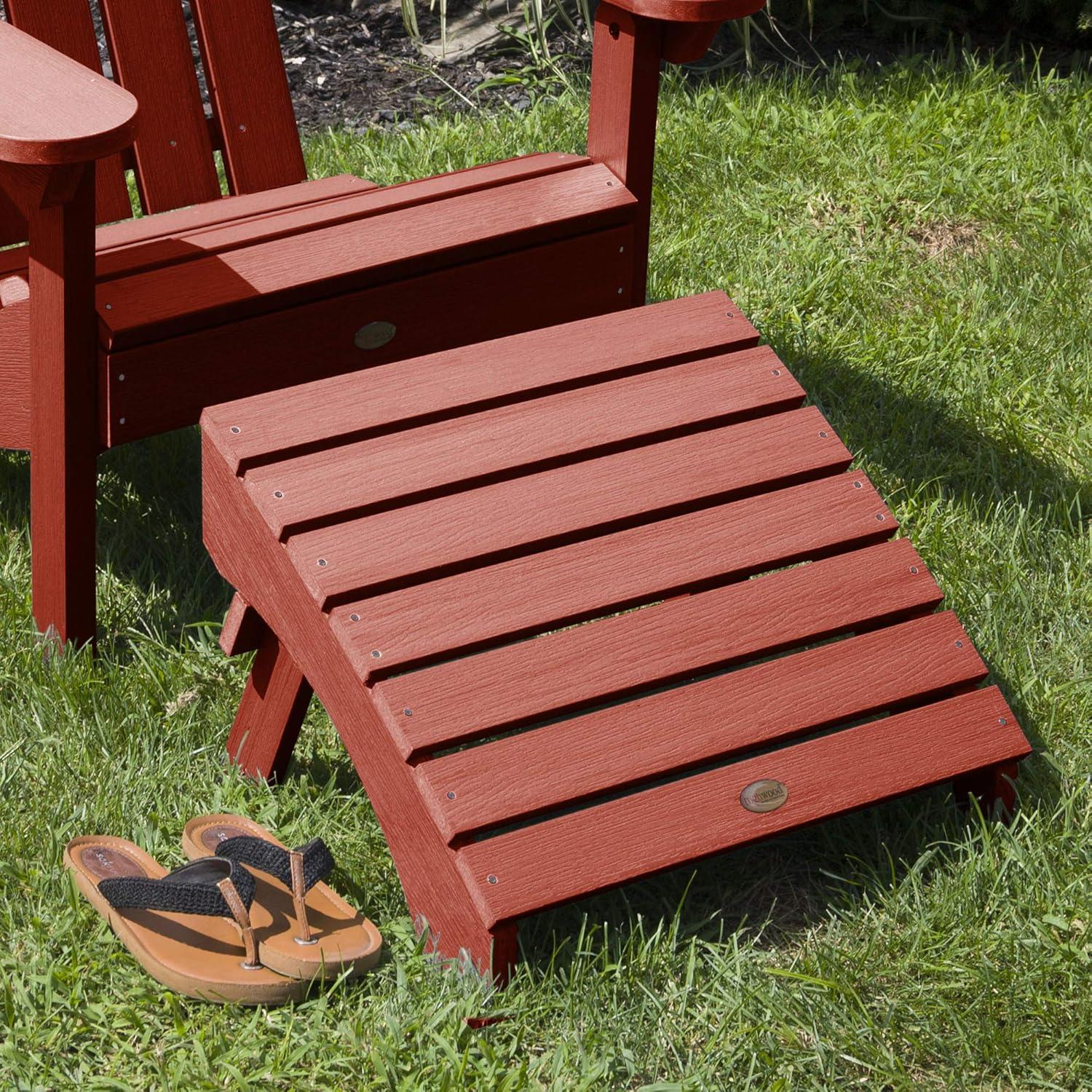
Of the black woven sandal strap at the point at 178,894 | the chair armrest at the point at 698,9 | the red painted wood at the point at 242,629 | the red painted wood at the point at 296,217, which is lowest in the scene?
the black woven sandal strap at the point at 178,894

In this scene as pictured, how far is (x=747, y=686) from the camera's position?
205 cm

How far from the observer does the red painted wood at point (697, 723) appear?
1892mm

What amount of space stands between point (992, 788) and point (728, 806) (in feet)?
1.48

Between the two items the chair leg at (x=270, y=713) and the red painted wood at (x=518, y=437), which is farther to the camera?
the chair leg at (x=270, y=713)

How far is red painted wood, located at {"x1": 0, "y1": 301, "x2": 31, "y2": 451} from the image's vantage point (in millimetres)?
2459

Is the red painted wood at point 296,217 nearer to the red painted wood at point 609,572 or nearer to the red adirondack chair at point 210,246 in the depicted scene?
the red adirondack chair at point 210,246

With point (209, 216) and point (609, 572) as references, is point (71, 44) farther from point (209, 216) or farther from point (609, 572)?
point (609, 572)

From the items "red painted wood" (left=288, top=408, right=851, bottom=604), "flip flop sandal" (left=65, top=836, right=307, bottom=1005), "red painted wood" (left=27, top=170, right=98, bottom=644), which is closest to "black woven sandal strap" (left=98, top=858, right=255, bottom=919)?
"flip flop sandal" (left=65, top=836, right=307, bottom=1005)

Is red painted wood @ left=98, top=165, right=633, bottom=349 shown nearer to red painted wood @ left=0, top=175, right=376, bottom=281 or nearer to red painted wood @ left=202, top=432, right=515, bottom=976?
red painted wood @ left=0, top=175, right=376, bottom=281

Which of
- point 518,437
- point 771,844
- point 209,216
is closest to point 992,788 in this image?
point 771,844

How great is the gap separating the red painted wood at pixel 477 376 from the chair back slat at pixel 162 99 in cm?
101

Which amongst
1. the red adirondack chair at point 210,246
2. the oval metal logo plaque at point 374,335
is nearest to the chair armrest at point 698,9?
the red adirondack chair at point 210,246

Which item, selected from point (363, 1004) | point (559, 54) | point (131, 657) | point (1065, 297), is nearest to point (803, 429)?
point (363, 1004)

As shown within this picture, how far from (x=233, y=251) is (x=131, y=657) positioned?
729 millimetres
